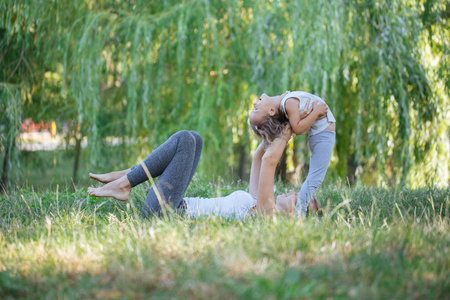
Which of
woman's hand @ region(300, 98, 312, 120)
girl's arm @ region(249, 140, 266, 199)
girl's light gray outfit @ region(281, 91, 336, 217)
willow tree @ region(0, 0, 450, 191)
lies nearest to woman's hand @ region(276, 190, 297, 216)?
girl's light gray outfit @ region(281, 91, 336, 217)

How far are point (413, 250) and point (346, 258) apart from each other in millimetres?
316

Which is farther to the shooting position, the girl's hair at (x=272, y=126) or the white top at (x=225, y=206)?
the girl's hair at (x=272, y=126)

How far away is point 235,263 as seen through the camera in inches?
68.1

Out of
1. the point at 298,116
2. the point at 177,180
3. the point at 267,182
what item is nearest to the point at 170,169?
the point at 177,180

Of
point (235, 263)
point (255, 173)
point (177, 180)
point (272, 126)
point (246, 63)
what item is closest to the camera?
point (235, 263)

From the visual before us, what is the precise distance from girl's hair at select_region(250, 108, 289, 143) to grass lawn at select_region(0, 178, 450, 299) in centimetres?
74

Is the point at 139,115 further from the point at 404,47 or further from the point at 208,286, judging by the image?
the point at 208,286

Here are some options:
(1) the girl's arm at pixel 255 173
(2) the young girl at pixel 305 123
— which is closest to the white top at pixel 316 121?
(2) the young girl at pixel 305 123

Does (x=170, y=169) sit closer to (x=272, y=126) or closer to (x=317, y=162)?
(x=272, y=126)

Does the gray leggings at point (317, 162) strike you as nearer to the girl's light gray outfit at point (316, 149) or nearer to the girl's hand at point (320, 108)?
the girl's light gray outfit at point (316, 149)

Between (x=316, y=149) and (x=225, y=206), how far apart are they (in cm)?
77

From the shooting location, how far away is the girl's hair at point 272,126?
299 cm

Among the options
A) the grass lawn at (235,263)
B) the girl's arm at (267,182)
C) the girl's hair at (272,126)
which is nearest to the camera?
the grass lawn at (235,263)

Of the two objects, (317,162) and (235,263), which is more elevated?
(317,162)
